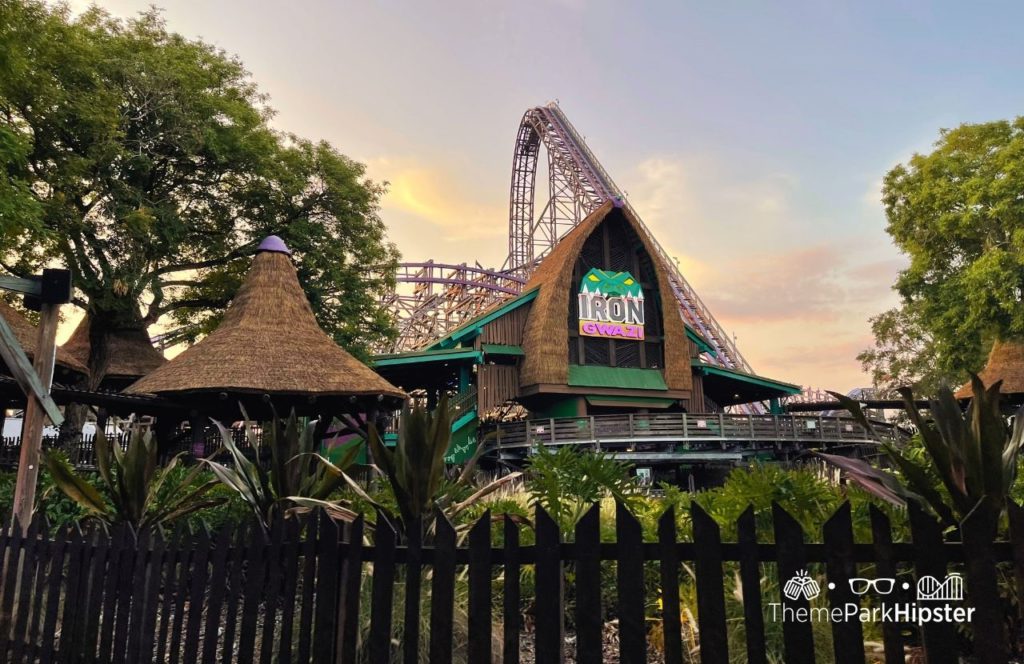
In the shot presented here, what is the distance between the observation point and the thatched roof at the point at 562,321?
82.1 ft

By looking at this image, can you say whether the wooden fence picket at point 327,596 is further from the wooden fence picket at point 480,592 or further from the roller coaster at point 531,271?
the roller coaster at point 531,271

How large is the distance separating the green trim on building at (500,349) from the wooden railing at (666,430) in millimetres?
3003

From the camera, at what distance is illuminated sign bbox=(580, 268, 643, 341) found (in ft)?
88.8

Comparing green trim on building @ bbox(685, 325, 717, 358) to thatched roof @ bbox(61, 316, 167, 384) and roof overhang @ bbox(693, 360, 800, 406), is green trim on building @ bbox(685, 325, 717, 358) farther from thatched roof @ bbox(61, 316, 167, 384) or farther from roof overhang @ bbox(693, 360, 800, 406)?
thatched roof @ bbox(61, 316, 167, 384)

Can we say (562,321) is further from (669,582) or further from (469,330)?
(669,582)

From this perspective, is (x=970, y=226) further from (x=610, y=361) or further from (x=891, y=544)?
(x=891, y=544)

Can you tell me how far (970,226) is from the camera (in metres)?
28.7

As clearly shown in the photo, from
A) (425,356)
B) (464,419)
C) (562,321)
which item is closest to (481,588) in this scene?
(425,356)

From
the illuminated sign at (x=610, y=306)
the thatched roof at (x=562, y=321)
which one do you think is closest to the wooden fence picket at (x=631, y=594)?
the thatched roof at (x=562, y=321)

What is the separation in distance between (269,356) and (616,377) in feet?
51.0

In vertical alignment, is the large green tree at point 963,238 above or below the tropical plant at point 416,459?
above

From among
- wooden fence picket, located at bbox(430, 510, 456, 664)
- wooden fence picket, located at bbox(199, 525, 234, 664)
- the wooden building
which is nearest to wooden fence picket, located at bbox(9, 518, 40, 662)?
wooden fence picket, located at bbox(199, 525, 234, 664)

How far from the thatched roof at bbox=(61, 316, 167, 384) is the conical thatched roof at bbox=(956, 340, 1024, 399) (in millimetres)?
30936

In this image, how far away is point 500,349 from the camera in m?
25.5
